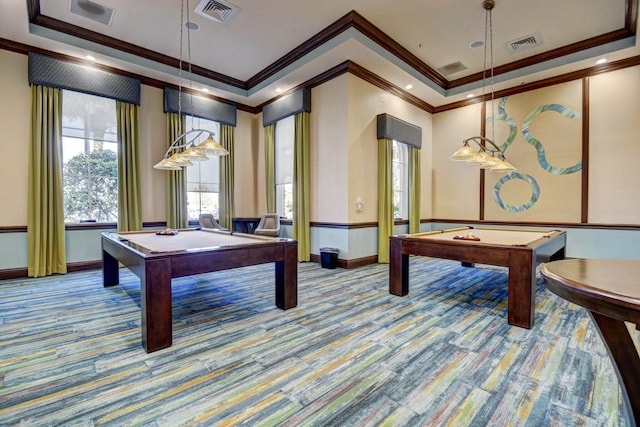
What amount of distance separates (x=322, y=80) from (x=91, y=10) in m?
3.52

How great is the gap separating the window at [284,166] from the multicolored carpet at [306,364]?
11.1ft

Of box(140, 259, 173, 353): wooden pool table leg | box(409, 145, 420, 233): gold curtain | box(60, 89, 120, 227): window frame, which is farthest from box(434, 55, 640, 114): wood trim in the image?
box(60, 89, 120, 227): window frame

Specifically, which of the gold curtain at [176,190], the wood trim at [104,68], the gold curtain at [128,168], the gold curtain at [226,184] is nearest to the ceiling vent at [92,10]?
the wood trim at [104,68]

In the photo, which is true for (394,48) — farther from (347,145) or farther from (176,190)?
(176,190)

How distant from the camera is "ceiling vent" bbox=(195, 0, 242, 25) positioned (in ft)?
12.9

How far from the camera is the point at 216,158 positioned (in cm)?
664

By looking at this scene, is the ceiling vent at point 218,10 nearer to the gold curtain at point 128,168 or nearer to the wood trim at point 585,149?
the gold curtain at point 128,168

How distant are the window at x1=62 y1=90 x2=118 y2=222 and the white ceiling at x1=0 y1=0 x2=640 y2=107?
30.7 inches

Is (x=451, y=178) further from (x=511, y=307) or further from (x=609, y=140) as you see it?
(x=511, y=307)

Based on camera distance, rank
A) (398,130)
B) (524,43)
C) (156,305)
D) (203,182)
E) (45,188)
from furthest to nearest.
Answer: (203,182) → (398,130) → (524,43) → (45,188) → (156,305)

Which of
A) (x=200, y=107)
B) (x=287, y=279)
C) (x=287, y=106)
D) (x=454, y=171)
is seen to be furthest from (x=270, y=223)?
(x=454, y=171)

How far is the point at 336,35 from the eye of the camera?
4496 mm

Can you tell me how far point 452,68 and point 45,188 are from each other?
7410mm

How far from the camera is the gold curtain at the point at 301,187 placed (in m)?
5.75
